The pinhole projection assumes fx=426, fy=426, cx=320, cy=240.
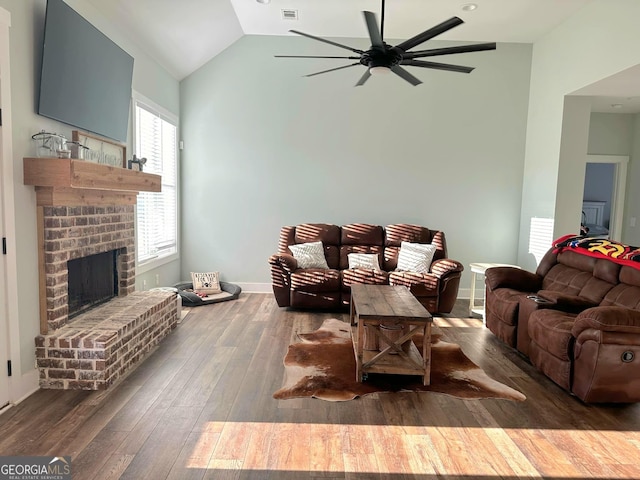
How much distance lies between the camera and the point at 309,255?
18.0 ft

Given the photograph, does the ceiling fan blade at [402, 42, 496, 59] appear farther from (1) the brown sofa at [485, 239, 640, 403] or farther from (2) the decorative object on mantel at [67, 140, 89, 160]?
(2) the decorative object on mantel at [67, 140, 89, 160]

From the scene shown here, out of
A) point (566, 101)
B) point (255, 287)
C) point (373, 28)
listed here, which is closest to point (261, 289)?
point (255, 287)

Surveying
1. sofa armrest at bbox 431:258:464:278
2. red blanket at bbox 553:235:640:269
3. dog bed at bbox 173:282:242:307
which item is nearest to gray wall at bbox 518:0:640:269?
red blanket at bbox 553:235:640:269

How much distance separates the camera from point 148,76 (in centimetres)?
489

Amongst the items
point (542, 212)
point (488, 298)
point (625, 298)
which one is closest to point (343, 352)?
point (488, 298)

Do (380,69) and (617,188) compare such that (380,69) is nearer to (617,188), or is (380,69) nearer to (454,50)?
(454,50)

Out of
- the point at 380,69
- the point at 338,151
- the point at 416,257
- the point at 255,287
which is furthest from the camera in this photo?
the point at 255,287

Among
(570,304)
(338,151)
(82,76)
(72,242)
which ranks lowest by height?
(570,304)

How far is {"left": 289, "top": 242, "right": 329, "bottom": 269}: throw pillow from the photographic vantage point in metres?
5.45

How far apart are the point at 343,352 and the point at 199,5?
391 cm

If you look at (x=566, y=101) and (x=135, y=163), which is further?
(x=566, y=101)

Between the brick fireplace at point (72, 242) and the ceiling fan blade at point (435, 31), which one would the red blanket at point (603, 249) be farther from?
the brick fireplace at point (72, 242)

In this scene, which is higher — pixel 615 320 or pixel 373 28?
pixel 373 28

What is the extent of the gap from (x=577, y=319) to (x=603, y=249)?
1.14 m
